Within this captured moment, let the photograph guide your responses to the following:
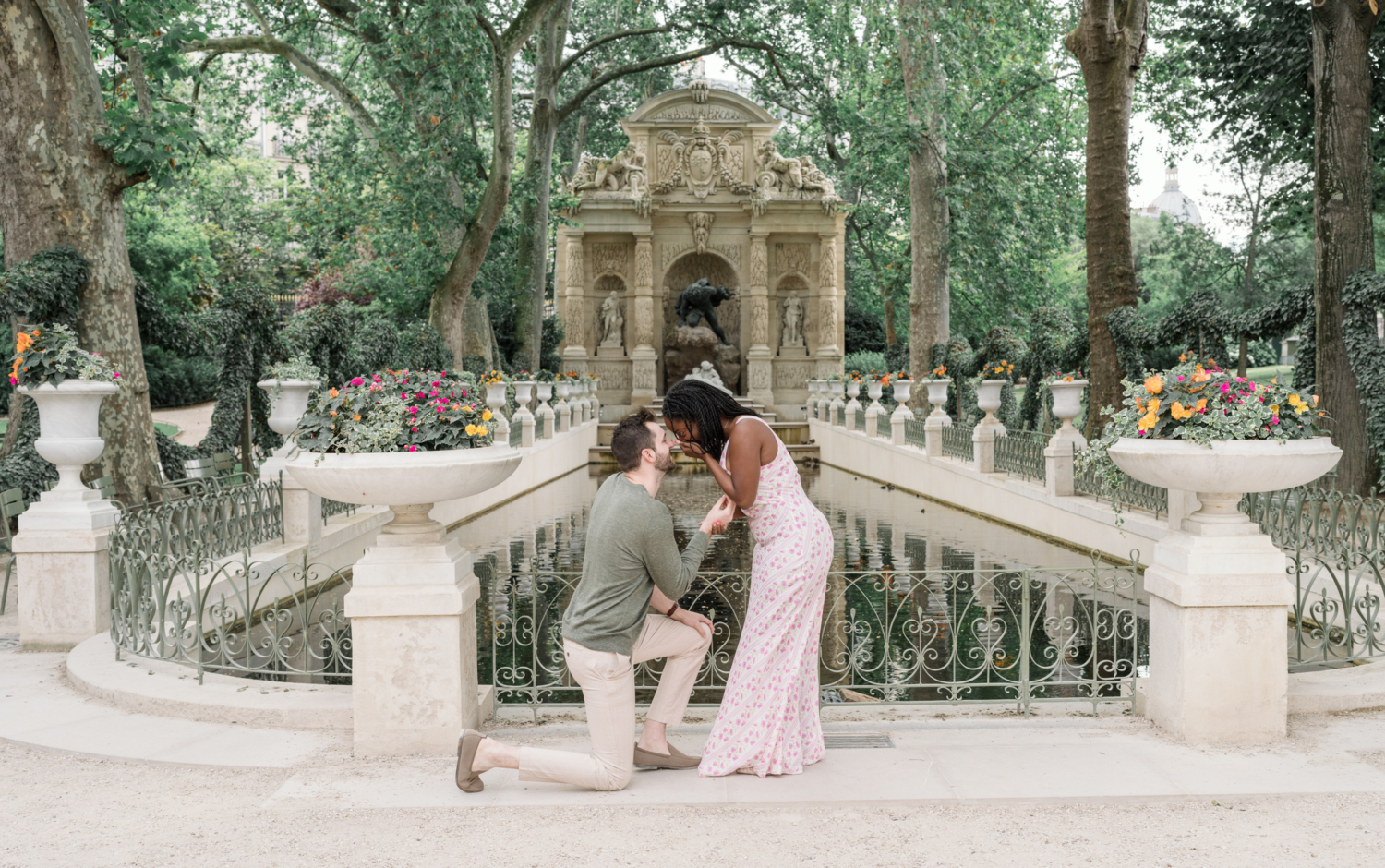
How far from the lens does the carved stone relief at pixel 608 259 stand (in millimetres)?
31828

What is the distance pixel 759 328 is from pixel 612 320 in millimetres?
4271

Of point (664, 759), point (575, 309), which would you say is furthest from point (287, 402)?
point (575, 309)

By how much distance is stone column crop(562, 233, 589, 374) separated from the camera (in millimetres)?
31328

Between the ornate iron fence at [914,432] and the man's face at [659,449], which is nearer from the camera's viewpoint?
the man's face at [659,449]

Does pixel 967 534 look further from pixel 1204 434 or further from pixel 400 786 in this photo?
pixel 400 786

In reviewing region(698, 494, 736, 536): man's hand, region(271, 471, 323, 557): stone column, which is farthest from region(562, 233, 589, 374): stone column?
region(698, 494, 736, 536): man's hand

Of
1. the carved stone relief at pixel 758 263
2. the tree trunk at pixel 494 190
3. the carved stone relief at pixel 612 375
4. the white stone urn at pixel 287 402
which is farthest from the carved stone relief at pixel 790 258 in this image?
the white stone urn at pixel 287 402

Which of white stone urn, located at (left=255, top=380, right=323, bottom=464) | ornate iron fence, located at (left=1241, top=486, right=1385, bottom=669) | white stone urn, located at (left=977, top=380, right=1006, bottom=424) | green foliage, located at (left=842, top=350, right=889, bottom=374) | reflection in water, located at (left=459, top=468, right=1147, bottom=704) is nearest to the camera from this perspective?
reflection in water, located at (left=459, top=468, right=1147, bottom=704)

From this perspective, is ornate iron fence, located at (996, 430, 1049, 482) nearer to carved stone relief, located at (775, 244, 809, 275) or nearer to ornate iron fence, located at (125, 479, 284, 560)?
ornate iron fence, located at (125, 479, 284, 560)

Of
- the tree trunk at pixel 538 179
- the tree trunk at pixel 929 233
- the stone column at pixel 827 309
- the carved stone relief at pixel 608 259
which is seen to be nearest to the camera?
the tree trunk at pixel 929 233

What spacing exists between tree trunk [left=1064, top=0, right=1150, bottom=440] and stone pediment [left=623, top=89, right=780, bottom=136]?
18801 millimetres

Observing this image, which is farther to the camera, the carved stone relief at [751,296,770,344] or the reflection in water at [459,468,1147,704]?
the carved stone relief at [751,296,770,344]

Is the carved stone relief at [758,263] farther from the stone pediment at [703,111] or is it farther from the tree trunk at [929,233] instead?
the tree trunk at [929,233]

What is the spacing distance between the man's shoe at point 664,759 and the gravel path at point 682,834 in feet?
1.31
